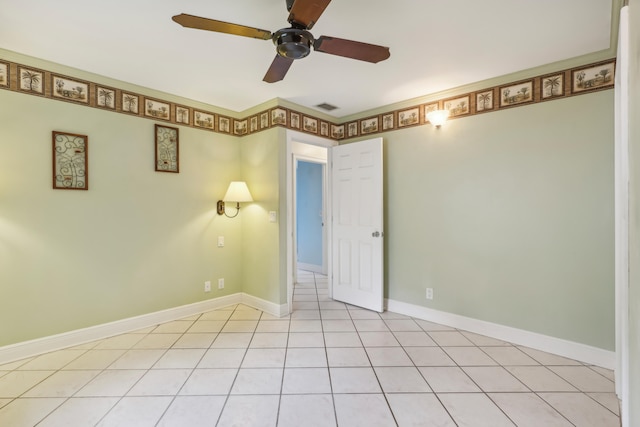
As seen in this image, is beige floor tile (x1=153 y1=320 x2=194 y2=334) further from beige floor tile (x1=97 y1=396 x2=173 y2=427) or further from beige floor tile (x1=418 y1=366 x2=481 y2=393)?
A: beige floor tile (x1=418 y1=366 x2=481 y2=393)

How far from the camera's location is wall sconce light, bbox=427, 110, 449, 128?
10.2 ft

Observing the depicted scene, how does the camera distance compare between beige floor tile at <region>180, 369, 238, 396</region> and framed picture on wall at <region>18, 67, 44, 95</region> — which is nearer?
beige floor tile at <region>180, 369, 238, 396</region>

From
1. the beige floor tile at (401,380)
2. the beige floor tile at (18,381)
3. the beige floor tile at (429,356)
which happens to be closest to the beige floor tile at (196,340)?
the beige floor tile at (18,381)

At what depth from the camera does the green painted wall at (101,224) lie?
2424 mm

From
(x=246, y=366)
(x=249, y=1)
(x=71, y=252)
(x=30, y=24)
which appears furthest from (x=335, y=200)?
(x=30, y=24)

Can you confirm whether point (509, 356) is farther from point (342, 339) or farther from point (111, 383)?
point (111, 383)

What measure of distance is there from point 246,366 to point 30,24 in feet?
9.39

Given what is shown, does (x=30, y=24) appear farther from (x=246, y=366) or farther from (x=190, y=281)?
(x=246, y=366)

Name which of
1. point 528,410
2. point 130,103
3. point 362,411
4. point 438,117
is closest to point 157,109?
point 130,103

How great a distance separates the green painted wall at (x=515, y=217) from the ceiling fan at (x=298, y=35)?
1653 millimetres

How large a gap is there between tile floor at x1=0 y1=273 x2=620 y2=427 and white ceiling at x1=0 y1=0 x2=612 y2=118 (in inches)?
97.3

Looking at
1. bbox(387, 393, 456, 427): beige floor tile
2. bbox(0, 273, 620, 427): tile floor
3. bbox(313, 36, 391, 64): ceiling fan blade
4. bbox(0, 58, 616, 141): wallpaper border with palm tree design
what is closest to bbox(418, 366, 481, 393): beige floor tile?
bbox(0, 273, 620, 427): tile floor

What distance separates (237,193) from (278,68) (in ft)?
5.99

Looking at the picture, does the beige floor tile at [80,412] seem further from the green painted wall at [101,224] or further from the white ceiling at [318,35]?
the white ceiling at [318,35]
